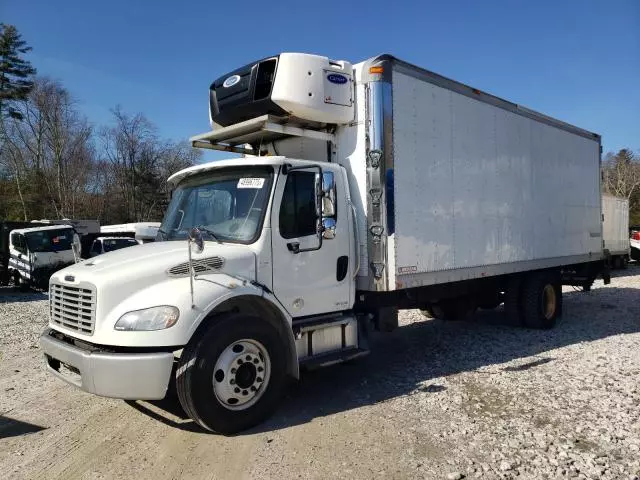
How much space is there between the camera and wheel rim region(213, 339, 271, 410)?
4.26 meters

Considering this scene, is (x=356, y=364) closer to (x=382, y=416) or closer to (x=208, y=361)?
(x=382, y=416)

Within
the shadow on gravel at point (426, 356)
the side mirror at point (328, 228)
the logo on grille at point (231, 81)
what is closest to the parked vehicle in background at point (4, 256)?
the shadow on gravel at point (426, 356)

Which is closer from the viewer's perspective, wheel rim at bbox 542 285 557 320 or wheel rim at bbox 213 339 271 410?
wheel rim at bbox 213 339 271 410

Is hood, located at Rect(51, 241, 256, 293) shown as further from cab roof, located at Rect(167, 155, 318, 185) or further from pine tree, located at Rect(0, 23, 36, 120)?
pine tree, located at Rect(0, 23, 36, 120)

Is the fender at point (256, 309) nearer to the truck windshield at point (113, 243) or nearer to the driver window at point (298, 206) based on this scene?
the driver window at point (298, 206)

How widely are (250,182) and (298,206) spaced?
0.55 meters

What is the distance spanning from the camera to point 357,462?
12.6ft

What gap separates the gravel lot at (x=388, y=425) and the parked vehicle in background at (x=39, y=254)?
11.2 meters

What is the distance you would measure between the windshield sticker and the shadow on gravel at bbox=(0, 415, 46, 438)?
3051 mm

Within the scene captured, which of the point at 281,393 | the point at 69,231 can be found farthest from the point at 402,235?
the point at 69,231

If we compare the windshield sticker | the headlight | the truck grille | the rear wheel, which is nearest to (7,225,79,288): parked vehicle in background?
the rear wheel

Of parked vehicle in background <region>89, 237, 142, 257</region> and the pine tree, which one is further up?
the pine tree

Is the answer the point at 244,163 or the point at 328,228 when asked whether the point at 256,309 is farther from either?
the point at 244,163

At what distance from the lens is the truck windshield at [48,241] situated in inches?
691
